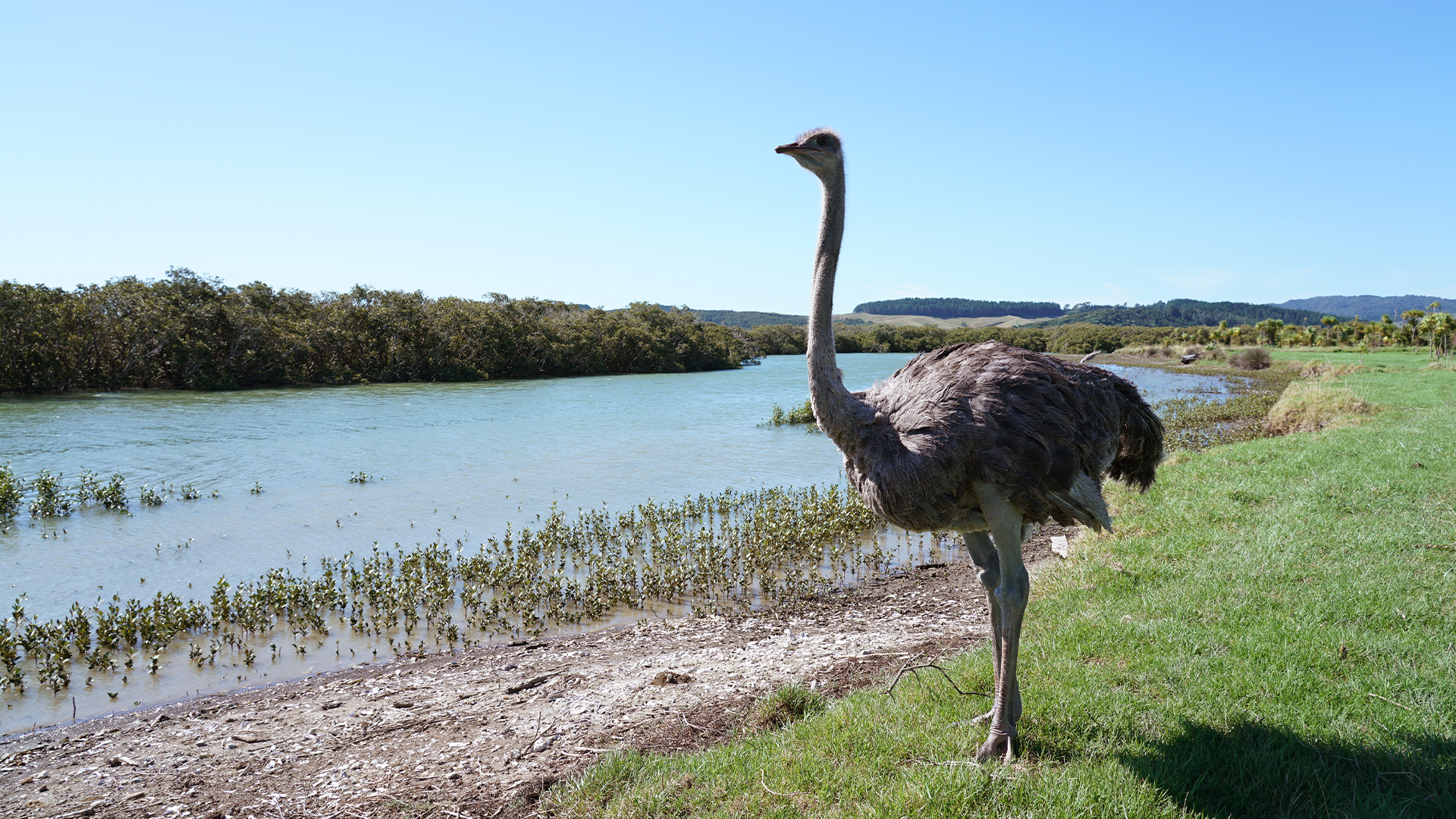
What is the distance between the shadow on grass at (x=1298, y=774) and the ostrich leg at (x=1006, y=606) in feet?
1.84

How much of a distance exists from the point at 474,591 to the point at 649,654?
3.40m

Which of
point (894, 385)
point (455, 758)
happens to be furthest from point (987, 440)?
point (455, 758)

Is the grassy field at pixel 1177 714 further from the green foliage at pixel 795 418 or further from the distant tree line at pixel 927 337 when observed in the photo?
the distant tree line at pixel 927 337

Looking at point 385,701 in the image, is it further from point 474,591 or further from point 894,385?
point 894,385

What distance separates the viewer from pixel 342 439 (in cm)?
2441

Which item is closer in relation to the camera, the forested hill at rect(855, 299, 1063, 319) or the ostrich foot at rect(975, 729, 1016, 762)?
the ostrich foot at rect(975, 729, 1016, 762)

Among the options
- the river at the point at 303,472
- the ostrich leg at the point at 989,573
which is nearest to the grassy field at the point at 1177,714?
the ostrich leg at the point at 989,573

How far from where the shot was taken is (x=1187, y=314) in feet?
592

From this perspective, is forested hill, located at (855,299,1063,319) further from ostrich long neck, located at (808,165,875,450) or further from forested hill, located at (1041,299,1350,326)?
ostrich long neck, located at (808,165,875,450)

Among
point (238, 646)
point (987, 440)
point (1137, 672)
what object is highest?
point (987, 440)

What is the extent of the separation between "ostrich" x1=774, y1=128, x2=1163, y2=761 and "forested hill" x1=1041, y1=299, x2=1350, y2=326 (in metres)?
171

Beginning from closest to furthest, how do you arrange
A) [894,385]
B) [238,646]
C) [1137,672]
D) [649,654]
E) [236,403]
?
[894,385] < [1137,672] < [649,654] < [238,646] < [236,403]

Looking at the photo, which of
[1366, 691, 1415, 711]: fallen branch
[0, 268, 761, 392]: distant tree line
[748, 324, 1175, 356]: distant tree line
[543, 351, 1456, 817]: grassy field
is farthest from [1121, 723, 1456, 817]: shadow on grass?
[748, 324, 1175, 356]: distant tree line

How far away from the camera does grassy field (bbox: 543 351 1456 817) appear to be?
352 centimetres
